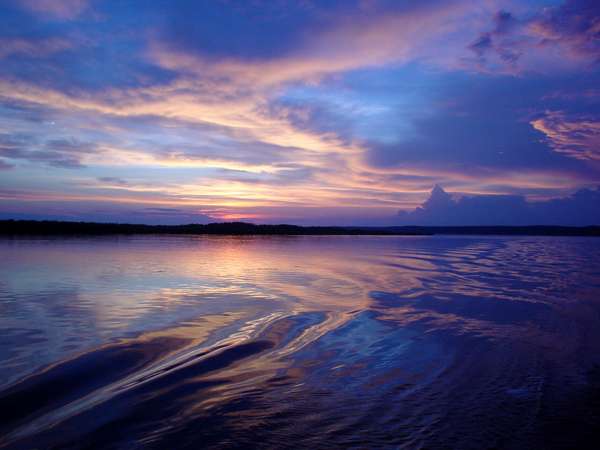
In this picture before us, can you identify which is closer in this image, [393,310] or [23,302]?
[23,302]

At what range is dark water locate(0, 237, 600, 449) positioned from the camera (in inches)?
213

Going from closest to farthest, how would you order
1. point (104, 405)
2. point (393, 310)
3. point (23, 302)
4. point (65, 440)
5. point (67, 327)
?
point (65, 440)
point (104, 405)
point (67, 327)
point (23, 302)
point (393, 310)

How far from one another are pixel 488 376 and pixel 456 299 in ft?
29.8

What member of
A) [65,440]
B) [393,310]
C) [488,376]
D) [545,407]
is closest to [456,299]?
[393,310]

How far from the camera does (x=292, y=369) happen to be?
8.03 metres

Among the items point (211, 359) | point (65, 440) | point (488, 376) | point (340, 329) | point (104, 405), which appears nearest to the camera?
point (65, 440)

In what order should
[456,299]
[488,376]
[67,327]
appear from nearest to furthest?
[488,376], [67,327], [456,299]

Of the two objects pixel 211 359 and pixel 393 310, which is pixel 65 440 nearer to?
pixel 211 359

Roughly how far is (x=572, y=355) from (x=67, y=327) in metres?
11.3

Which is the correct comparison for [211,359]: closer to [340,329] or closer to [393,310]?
[340,329]

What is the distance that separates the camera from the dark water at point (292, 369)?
213 inches

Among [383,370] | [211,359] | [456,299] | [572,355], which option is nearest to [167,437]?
[211,359]

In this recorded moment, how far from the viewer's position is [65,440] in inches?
200

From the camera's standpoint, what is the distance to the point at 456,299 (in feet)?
53.9
